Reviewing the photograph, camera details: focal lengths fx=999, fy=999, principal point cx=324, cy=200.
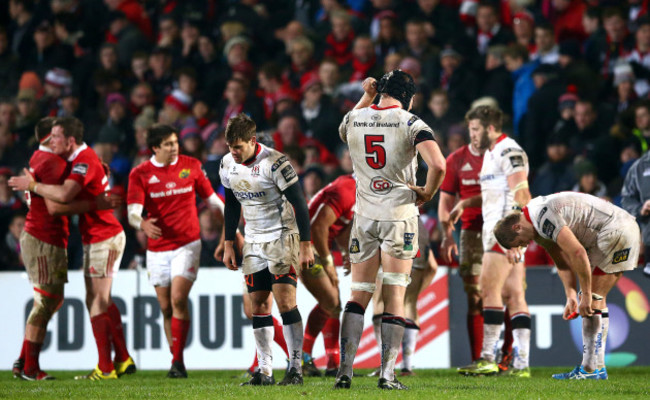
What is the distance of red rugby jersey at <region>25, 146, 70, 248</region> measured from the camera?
988cm

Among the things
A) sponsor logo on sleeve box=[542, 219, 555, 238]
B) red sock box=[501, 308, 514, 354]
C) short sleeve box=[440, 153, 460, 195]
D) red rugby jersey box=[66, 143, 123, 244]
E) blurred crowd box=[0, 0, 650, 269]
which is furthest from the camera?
blurred crowd box=[0, 0, 650, 269]

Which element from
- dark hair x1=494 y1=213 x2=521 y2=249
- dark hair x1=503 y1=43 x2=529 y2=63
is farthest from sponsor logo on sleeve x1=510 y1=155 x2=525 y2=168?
dark hair x1=503 y1=43 x2=529 y2=63

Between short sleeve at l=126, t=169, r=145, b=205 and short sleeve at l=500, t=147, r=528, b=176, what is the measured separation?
3500 mm

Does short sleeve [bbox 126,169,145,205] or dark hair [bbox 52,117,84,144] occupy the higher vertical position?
dark hair [bbox 52,117,84,144]

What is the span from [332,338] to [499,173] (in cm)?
229

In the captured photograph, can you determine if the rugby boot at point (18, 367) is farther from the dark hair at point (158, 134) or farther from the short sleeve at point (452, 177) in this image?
the short sleeve at point (452, 177)

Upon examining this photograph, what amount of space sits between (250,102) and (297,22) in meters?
1.92

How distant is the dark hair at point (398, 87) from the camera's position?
7.54 metres

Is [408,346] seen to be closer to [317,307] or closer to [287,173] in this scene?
[317,307]

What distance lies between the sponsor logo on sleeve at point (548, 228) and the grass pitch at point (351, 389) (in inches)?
47.6

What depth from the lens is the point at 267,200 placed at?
26.9 feet

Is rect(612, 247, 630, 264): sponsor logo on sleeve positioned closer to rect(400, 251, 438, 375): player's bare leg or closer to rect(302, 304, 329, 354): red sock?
rect(400, 251, 438, 375): player's bare leg

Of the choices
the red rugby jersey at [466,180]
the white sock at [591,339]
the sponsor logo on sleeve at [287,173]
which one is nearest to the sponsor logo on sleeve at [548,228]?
the white sock at [591,339]

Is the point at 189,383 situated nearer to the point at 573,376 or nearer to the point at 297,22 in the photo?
the point at 573,376
